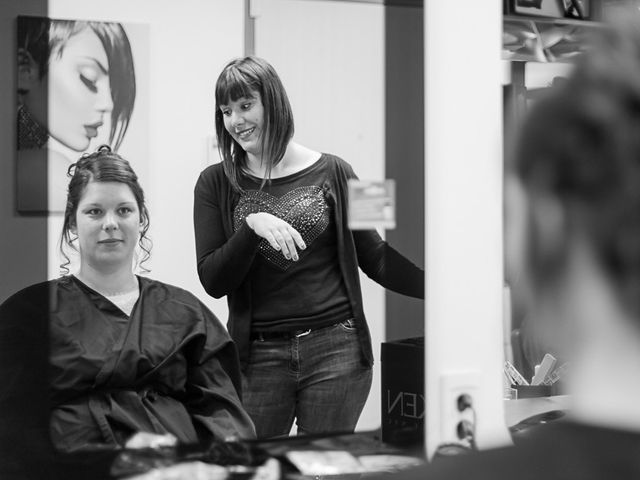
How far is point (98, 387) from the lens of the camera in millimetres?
2080

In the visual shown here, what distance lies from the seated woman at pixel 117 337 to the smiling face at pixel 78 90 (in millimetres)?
62

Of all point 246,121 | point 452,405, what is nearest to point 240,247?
point 246,121

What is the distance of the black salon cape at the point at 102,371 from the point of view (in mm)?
2039

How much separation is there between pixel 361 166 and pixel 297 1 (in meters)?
0.45

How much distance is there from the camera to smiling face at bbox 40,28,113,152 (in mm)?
2047

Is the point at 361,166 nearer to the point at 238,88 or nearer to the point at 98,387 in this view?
the point at 238,88

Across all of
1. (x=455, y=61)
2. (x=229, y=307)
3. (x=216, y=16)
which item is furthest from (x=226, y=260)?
(x=455, y=61)

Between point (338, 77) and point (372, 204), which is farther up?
point (338, 77)

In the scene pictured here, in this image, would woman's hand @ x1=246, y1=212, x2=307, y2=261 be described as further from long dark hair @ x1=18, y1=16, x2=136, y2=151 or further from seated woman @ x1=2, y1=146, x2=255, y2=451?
long dark hair @ x1=18, y1=16, x2=136, y2=151

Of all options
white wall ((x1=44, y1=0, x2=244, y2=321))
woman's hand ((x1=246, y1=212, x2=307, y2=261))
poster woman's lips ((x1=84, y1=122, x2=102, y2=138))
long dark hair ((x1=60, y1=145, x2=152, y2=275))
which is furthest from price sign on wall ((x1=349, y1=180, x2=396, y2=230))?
poster woman's lips ((x1=84, y1=122, x2=102, y2=138))

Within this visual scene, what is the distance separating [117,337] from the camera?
6.93 ft

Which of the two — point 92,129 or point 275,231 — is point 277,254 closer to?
point 275,231

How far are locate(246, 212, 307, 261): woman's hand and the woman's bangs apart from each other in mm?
290

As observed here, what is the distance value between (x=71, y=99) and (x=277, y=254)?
616 millimetres
